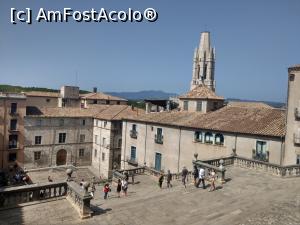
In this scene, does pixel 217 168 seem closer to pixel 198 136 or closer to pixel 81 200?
pixel 81 200

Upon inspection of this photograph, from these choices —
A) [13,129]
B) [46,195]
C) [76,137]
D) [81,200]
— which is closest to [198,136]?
[46,195]

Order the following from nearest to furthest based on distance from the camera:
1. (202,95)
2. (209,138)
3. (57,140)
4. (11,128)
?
(209,138)
(202,95)
(11,128)
(57,140)

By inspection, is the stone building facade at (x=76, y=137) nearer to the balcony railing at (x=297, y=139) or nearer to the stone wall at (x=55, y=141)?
the stone wall at (x=55, y=141)

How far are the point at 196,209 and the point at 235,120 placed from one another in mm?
19724

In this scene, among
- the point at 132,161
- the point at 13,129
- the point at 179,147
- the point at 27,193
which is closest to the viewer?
the point at 27,193

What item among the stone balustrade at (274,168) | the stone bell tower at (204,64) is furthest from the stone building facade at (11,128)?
the stone bell tower at (204,64)

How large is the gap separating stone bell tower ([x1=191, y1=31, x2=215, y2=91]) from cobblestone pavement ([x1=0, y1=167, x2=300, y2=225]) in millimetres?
86158

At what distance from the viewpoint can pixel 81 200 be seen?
16172mm

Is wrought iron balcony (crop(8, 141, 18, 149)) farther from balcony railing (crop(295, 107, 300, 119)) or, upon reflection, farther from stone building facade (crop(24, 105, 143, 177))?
balcony railing (crop(295, 107, 300, 119))

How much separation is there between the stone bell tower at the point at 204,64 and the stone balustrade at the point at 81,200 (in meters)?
91.6

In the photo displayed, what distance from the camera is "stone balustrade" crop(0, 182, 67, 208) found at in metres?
16.6

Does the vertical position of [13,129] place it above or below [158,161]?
above

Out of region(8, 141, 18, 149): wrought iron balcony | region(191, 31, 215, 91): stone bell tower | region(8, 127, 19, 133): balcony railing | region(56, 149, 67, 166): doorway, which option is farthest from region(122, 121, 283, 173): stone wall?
region(191, 31, 215, 91): stone bell tower

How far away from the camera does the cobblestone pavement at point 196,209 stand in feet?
51.5
